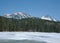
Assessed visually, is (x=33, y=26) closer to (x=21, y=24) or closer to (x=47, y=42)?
(x=21, y=24)

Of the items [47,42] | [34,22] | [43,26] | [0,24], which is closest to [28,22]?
[34,22]

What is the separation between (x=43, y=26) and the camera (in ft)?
101

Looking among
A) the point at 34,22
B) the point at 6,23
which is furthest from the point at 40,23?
the point at 6,23

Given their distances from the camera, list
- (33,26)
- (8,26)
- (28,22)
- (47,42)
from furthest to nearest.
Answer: (28,22) → (33,26) → (8,26) → (47,42)

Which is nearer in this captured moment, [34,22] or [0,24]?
[0,24]

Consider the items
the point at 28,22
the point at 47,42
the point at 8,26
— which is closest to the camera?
the point at 47,42

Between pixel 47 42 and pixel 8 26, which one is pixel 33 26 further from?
pixel 47 42

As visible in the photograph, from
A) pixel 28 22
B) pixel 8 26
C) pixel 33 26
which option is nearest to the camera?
pixel 8 26

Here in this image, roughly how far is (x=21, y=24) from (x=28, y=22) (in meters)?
1.70

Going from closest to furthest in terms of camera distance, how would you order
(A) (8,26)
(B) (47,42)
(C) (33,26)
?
(B) (47,42), (A) (8,26), (C) (33,26)

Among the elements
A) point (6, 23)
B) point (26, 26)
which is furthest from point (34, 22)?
point (6, 23)

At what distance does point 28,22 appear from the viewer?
32594 mm

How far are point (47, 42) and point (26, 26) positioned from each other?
19.5 metres

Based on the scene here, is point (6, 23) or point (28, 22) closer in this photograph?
point (6, 23)
